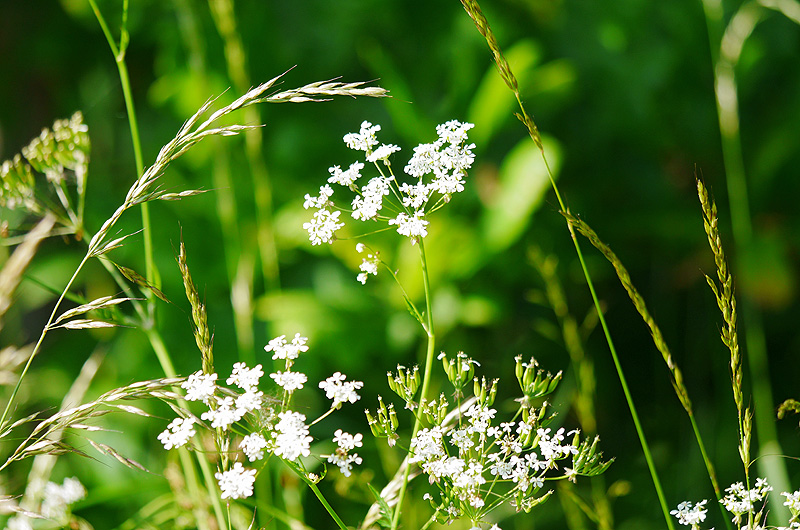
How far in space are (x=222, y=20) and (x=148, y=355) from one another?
0.96m

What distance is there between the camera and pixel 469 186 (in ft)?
5.89

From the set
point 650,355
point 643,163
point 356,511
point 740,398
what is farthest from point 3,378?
point 643,163

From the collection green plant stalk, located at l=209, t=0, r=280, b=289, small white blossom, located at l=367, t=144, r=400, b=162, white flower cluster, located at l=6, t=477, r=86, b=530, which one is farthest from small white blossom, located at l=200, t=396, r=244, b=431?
green plant stalk, located at l=209, t=0, r=280, b=289

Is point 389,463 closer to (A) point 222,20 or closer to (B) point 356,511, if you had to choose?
(B) point 356,511

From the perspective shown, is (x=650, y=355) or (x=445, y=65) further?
(x=445, y=65)

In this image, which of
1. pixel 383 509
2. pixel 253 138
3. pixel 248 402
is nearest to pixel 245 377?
pixel 248 402

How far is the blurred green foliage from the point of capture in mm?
1638

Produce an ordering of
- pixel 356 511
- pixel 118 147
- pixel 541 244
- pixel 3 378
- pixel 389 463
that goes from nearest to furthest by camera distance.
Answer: pixel 3 378 < pixel 389 463 < pixel 356 511 < pixel 541 244 < pixel 118 147

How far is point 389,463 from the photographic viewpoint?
1.09 meters

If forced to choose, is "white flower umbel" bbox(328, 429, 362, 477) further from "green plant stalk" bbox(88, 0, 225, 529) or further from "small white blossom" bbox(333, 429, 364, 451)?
"green plant stalk" bbox(88, 0, 225, 529)

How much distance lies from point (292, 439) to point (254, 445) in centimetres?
3

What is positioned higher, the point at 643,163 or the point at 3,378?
the point at 643,163

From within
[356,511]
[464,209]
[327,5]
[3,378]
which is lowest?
[356,511]

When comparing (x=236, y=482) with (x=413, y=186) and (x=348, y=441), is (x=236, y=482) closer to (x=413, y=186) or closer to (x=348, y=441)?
(x=348, y=441)
